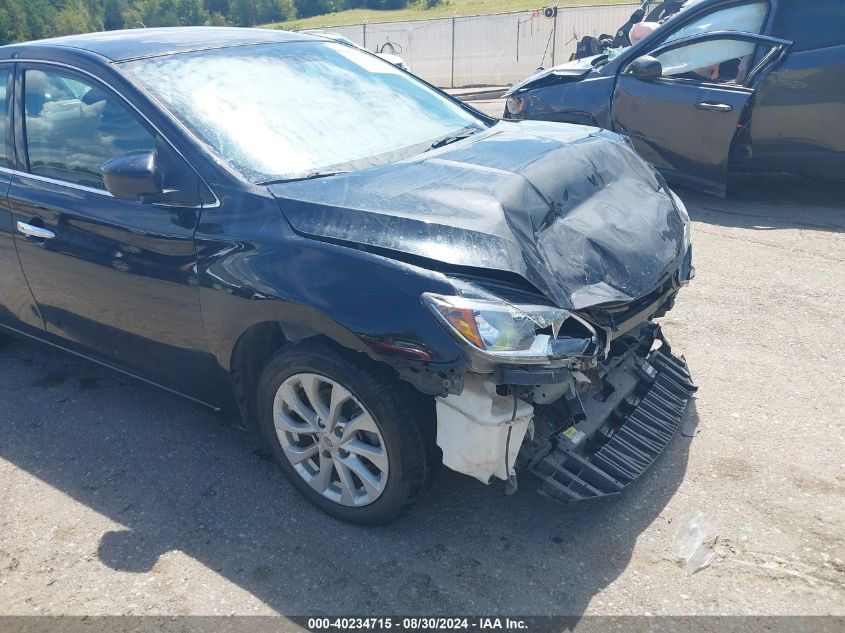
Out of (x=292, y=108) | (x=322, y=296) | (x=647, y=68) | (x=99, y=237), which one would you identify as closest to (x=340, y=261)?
(x=322, y=296)

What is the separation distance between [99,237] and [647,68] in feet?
17.2

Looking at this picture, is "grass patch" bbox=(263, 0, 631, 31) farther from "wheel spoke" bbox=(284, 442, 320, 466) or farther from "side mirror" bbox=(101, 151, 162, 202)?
"wheel spoke" bbox=(284, 442, 320, 466)

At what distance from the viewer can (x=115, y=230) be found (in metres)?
3.22

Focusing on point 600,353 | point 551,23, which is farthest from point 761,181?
point 551,23

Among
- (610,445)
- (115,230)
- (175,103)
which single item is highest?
(175,103)

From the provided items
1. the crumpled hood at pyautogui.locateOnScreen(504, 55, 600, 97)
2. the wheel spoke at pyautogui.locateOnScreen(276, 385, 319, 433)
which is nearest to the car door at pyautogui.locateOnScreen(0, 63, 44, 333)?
the wheel spoke at pyautogui.locateOnScreen(276, 385, 319, 433)

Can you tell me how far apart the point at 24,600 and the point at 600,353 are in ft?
7.58

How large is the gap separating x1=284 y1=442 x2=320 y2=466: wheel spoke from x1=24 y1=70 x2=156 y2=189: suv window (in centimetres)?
138

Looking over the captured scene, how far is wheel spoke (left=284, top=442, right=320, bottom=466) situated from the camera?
303cm

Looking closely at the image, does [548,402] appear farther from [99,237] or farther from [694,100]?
[694,100]

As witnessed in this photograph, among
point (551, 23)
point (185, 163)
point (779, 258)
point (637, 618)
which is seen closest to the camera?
point (637, 618)

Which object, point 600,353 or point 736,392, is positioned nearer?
point 600,353

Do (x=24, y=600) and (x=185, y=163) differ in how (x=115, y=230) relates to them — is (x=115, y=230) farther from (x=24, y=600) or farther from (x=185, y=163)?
(x=24, y=600)

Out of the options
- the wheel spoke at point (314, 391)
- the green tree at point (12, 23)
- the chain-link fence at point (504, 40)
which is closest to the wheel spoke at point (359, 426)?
the wheel spoke at point (314, 391)
